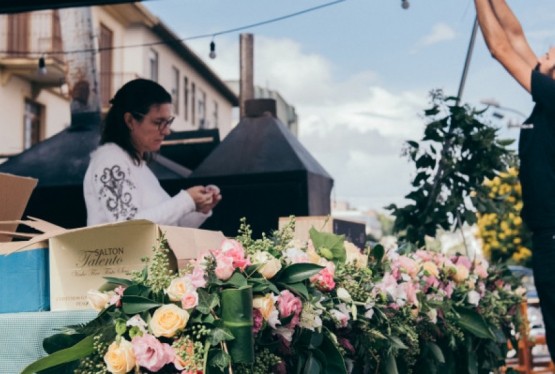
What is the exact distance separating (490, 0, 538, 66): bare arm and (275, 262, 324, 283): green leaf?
135 centimetres

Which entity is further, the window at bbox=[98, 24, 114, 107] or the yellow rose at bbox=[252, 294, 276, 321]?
the window at bbox=[98, 24, 114, 107]

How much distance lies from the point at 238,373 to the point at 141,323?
26cm

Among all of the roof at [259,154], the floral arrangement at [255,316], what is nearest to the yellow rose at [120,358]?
the floral arrangement at [255,316]

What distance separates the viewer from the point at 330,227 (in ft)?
12.1

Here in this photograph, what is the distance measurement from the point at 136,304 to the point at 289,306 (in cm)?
41

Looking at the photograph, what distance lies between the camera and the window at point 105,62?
88.8 feet

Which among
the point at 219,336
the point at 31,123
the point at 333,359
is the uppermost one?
the point at 31,123

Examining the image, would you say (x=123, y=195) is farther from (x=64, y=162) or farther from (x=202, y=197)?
(x=64, y=162)

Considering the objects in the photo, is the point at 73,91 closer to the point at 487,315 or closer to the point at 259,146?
the point at 259,146

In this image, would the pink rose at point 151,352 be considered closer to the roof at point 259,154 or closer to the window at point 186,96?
the roof at point 259,154

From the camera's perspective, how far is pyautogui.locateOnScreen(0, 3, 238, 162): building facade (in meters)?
22.9

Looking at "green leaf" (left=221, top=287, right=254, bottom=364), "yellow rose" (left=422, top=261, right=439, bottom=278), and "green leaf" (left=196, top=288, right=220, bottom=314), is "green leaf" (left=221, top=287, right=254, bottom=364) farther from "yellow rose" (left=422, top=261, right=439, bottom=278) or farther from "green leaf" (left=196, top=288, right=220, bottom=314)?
"yellow rose" (left=422, top=261, right=439, bottom=278)

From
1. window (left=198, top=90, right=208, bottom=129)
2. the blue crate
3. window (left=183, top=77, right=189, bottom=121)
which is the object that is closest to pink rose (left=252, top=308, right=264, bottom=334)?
the blue crate

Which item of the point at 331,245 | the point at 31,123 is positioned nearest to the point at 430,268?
the point at 331,245
